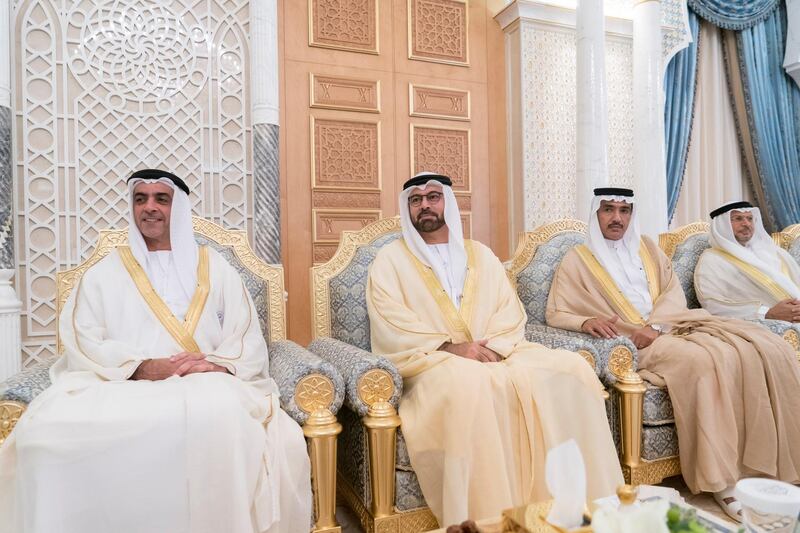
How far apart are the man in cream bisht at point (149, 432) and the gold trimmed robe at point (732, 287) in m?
2.53

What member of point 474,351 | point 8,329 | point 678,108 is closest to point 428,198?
point 474,351

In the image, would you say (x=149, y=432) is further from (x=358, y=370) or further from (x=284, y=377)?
(x=358, y=370)

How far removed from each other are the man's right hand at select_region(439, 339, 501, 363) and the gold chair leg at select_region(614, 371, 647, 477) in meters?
A: 0.55

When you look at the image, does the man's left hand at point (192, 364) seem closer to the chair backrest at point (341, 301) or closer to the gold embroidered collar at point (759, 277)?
the chair backrest at point (341, 301)

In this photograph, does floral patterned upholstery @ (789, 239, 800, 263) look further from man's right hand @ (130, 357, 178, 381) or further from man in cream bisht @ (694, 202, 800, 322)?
man's right hand @ (130, 357, 178, 381)

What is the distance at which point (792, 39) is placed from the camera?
5.44m

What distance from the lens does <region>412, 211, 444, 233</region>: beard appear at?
104 inches

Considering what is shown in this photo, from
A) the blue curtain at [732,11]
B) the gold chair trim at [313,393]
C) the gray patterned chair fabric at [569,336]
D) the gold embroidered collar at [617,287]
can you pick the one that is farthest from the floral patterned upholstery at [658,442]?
the blue curtain at [732,11]

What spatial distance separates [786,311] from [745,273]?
1.08ft

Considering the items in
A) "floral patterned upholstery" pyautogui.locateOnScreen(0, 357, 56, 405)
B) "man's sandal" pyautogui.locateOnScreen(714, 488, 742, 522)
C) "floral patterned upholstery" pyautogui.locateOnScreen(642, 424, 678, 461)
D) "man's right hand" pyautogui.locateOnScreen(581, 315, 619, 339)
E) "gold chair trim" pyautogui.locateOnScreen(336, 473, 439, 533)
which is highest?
"man's right hand" pyautogui.locateOnScreen(581, 315, 619, 339)

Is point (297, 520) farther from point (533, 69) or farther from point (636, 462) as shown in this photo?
point (533, 69)

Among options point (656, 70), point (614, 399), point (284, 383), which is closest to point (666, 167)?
point (656, 70)

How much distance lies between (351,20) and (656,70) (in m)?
2.57

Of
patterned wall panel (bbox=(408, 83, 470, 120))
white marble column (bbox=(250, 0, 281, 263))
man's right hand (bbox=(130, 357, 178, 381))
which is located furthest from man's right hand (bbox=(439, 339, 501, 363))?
patterned wall panel (bbox=(408, 83, 470, 120))
